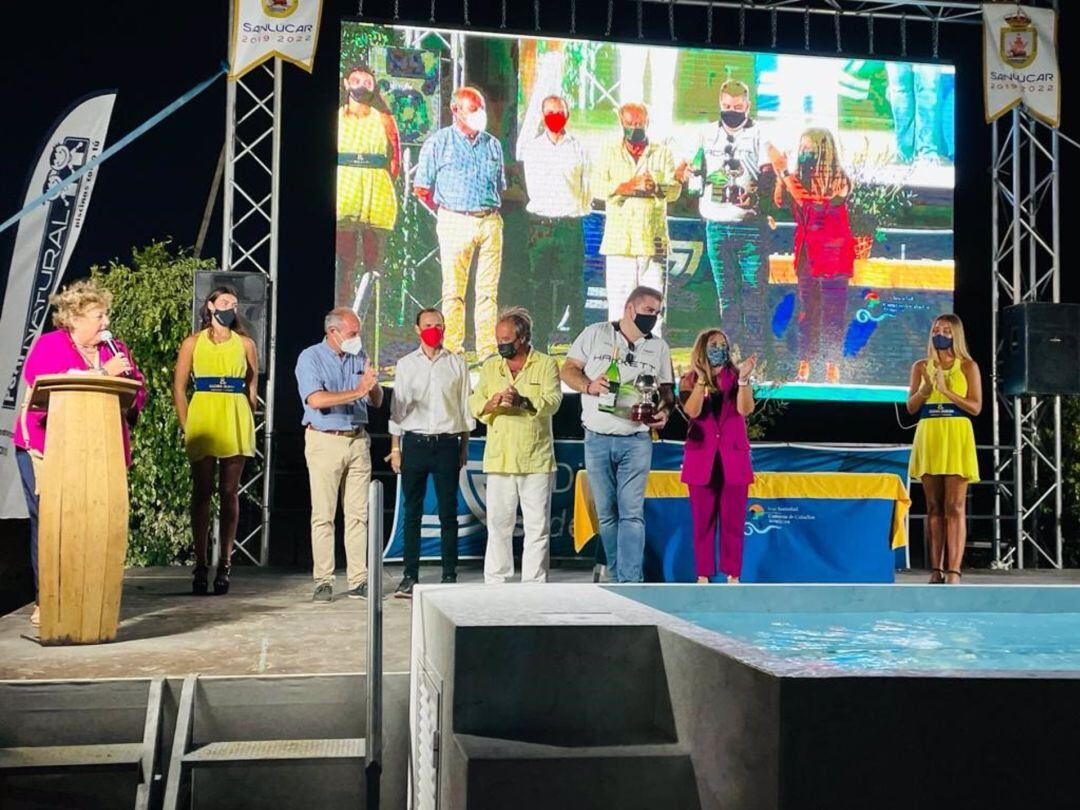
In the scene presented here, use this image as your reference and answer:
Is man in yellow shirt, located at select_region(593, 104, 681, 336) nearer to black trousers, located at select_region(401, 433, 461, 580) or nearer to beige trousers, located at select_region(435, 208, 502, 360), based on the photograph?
beige trousers, located at select_region(435, 208, 502, 360)

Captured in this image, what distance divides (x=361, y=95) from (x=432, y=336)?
9.38 ft

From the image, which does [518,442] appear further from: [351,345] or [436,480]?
[351,345]

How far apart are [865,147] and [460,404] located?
428cm

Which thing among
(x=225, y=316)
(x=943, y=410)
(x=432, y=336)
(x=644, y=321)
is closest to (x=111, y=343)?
(x=225, y=316)

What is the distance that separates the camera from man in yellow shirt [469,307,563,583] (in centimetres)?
529

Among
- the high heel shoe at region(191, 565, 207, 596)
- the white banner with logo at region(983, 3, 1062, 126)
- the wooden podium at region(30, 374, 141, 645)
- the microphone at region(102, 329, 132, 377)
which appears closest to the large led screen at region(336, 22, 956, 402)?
the white banner with logo at region(983, 3, 1062, 126)

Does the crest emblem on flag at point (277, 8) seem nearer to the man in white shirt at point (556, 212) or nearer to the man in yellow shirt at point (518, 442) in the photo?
the man in white shirt at point (556, 212)

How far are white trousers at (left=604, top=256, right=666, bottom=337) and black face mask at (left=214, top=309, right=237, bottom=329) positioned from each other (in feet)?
10.3

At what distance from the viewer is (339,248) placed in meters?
7.71

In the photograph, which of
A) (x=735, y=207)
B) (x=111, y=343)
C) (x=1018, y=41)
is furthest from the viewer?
(x=735, y=207)

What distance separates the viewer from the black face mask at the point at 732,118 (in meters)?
8.18

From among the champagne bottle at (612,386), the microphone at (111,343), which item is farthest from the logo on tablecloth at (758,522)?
the microphone at (111,343)

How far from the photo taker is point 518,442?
5.29m

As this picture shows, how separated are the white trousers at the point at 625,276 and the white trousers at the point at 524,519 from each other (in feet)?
9.28
